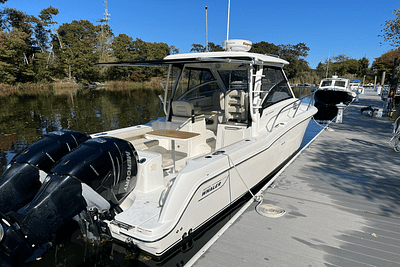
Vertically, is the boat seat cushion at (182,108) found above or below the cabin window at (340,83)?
below

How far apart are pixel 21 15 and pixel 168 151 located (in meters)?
48.4

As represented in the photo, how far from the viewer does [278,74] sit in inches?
219

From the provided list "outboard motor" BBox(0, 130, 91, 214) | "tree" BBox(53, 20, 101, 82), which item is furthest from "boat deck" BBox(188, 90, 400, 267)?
"tree" BBox(53, 20, 101, 82)

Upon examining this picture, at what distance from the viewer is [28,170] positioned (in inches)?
101

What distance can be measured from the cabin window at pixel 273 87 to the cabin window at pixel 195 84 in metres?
1.43

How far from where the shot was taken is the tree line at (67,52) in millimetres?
31953

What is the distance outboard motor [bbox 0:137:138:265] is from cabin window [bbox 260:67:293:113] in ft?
9.71

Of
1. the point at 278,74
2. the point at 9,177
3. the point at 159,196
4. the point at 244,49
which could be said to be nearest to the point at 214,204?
the point at 159,196

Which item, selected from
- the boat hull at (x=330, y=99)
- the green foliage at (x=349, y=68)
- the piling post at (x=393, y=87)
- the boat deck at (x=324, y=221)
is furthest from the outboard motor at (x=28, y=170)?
the green foliage at (x=349, y=68)

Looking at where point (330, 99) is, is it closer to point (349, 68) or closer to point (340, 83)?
point (340, 83)

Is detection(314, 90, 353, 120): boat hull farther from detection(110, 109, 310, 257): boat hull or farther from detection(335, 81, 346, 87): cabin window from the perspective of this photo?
detection(110, 109, 310, 257): boat hull

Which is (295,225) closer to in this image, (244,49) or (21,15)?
(244,49)

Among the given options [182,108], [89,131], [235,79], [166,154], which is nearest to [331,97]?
[235,79]

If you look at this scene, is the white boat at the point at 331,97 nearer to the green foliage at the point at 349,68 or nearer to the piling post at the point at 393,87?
the piling post at the point at 393,87
